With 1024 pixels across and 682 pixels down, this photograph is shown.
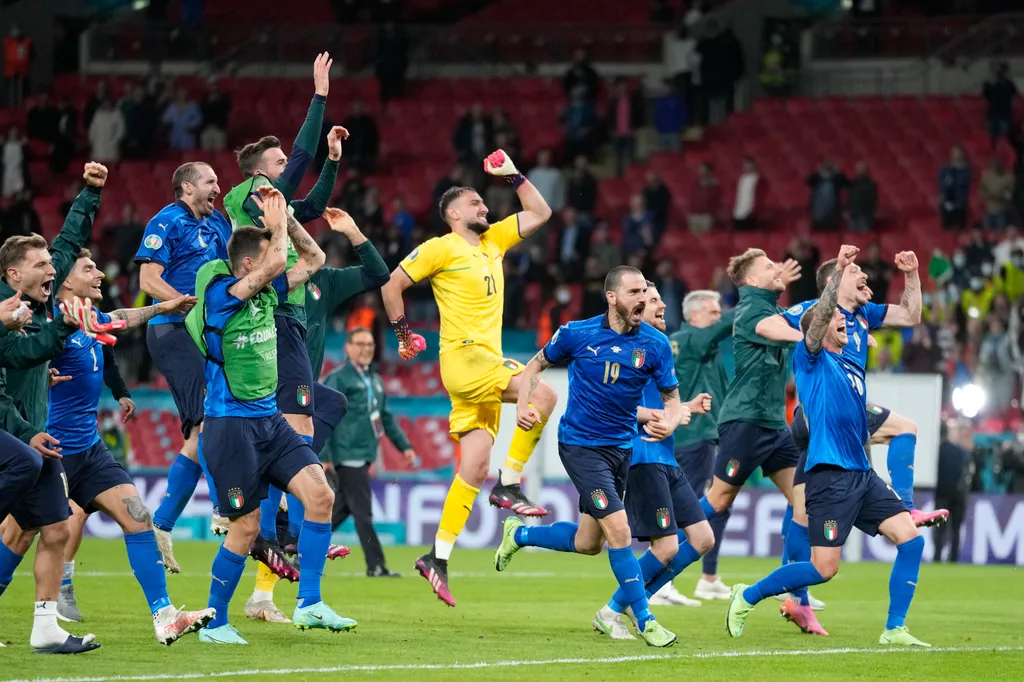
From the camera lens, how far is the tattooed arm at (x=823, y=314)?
9609 mm

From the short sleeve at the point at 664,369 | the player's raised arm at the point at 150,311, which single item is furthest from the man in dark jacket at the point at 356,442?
the player's raised arm at the point at 150,311

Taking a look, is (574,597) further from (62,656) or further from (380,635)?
(62,656)

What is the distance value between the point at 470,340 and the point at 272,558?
199cm

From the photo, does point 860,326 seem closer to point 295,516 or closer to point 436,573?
point 436,573

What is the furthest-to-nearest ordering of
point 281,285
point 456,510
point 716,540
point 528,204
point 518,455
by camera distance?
1. point 716,540
2. point 528,204
3. point 518,455
4. point 456,510
5. point 281,285

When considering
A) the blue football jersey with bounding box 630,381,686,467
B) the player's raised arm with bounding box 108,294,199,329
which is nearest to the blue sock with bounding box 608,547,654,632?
the blue football jersey with bounding box 630,381,686,467

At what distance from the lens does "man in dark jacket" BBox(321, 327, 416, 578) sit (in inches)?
630

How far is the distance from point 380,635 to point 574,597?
12.7 ft

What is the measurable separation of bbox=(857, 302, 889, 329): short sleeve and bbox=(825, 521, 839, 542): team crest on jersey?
153cm

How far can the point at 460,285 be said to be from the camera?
35.6ft

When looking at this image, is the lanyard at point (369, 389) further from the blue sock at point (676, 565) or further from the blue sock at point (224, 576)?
the blue sock at point (224, 576)

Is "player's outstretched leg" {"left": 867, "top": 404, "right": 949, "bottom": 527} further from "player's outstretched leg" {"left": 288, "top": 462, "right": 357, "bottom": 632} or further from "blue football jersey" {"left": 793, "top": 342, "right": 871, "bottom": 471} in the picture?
"player's outstretched leg" {"left": 288, "top": 462, "right": 357, "bottom": 632}

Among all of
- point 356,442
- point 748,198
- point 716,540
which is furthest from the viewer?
point 748,198

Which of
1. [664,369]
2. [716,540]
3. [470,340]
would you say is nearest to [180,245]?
[470,340]
